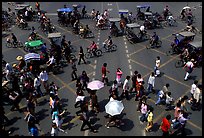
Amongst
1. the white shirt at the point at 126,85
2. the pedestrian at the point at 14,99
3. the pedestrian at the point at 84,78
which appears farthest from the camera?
the pedestrian at the point at 84,78

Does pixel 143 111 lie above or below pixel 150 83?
below

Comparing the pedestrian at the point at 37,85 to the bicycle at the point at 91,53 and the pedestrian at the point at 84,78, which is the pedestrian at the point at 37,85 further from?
the bicycle at the point at 91,53

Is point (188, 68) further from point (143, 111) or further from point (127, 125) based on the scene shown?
point (127, 125)

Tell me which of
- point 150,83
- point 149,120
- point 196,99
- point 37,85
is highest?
point 150,83

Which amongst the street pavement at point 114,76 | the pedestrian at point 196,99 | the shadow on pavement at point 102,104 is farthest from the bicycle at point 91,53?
the pedestrian at point 196,99

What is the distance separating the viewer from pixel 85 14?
37906 millimetres

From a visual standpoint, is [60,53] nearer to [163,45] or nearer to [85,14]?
[163,45]

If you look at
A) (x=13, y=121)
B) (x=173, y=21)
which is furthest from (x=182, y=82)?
(x=173, y=21)

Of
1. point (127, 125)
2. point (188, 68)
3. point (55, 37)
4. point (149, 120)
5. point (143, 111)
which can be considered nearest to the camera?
point (149, 120)

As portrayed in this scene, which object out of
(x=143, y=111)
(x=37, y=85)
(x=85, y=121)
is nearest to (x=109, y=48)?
(x=37, y=85)

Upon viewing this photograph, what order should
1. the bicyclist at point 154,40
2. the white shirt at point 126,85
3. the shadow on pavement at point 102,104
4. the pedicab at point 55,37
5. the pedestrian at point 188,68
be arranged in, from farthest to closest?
the bicyclist at point 154,40 → the pedicab at point 55,37 → the pedestrian at point 188,68 → the white shirt at point 126,85 → the shadow on pavement at point 102,104

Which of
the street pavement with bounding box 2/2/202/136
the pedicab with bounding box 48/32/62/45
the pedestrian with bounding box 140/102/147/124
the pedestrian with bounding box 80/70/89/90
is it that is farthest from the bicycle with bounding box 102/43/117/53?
the pedestrian with bounding box 140/102/147/124

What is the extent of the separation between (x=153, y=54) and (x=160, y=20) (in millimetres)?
9962

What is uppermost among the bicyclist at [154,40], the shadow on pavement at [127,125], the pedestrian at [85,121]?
the bicyclist at [154,40]
